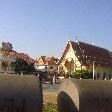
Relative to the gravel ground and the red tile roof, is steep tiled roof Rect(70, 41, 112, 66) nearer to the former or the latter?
the red tile roof

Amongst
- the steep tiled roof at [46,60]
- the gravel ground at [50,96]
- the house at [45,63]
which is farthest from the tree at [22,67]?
the gravel ground at [50,96]

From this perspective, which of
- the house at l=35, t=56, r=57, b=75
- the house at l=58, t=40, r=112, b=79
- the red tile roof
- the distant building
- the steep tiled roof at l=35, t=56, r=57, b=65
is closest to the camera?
the house at l=58, t=40, r=112, b=79

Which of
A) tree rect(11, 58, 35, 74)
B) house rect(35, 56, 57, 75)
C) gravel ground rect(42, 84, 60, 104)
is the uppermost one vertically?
house rect(35, 56, 57, 75)

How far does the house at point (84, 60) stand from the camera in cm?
5568

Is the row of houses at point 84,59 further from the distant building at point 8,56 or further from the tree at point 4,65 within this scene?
the tree at point 4,65

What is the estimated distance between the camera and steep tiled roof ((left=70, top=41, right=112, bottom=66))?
5645 centimetres

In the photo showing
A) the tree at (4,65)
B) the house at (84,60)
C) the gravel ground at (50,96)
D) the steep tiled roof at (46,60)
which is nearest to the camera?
the gravel ground at (50,96)

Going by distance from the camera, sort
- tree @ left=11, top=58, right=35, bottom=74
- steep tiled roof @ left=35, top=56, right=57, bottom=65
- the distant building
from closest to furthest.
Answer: tree @ left=11, top=58, right=35, bottom=74 → the distant building → steep tiled roof @ left=35, top=56, right=57, bottom=65

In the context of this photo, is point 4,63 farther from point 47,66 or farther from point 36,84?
point 36,84

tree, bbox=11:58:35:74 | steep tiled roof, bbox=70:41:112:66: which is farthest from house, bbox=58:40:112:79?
tree, bbox=11:58:35:74

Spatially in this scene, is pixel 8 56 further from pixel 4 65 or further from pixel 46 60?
pixel 46 60

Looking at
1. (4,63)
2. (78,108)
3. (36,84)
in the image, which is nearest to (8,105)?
(36,84)

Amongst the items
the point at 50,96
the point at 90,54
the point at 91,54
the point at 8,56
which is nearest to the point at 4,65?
the point at 8,56

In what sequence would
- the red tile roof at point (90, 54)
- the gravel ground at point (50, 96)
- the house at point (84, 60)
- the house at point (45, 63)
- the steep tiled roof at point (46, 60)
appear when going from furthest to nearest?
the steep tiled roof at point (46, 60) < the house at point (45, 63) < the red tile roof at point (90, 54) < the house at point (84, 60) < the gravel ground at point (50, 96)
